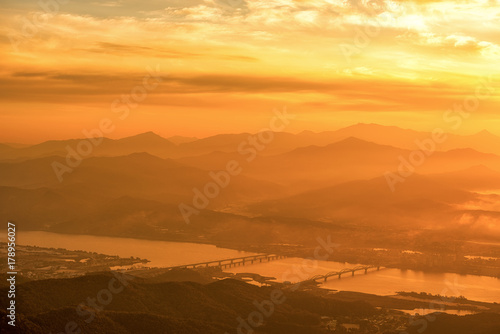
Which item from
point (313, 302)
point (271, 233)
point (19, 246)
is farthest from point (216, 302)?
point (271, 233)

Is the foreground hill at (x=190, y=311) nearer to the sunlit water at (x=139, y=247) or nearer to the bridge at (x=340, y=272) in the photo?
the bridge at (x=340, y=272)

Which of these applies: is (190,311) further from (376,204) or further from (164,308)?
(376,204)

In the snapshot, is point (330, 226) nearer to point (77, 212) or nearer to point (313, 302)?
point (77, 212)

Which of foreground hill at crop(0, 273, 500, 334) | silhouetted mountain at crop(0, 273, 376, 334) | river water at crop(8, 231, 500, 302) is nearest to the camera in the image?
silhouetted mountain at crop(0, 273, 376, 334)

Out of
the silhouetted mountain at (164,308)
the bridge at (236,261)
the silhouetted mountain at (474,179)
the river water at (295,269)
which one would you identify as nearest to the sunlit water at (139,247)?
the river water at (295,269)

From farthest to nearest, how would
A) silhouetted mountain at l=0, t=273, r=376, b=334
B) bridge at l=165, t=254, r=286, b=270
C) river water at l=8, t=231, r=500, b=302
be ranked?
1. bridge at l=165, t=254, r=286, b=270
2. river water at l=8, t=231, r=500, b=302
3. silhouetted mountain at l=0, t=273, r=376, b=334

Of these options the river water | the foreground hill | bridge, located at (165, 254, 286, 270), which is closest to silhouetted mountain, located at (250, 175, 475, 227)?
the river water

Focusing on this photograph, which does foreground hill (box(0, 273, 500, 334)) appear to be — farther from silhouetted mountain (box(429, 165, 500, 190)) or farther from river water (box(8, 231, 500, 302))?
silhouetted mountain (box(429, 165, 500, 190))

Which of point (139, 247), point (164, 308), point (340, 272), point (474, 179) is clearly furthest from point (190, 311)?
point (474, 179)
